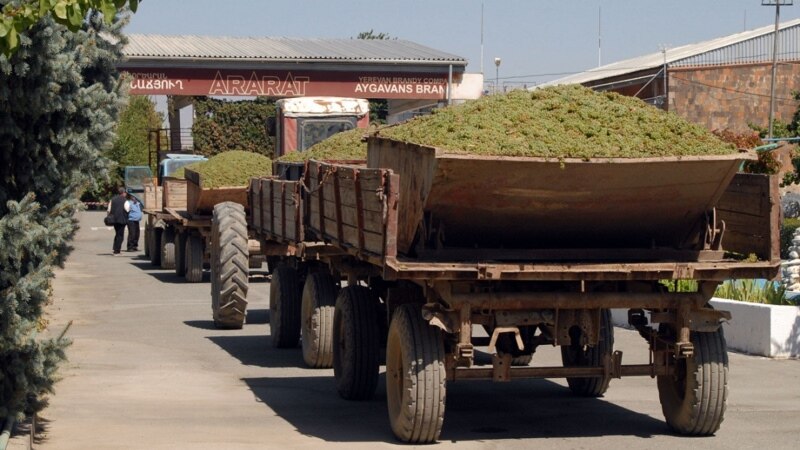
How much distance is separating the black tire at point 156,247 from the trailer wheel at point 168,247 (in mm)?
1022

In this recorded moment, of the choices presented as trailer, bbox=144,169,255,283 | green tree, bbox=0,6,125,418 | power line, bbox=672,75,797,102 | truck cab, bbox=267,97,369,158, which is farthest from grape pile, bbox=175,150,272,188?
power line, bbox=672,75,797,102

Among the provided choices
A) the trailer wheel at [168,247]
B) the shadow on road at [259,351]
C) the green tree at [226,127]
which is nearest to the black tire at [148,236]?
the trailer wheel at [168,247]

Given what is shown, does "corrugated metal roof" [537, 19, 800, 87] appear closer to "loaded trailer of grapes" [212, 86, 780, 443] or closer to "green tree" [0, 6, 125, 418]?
"loaded trailer of grapes" [212, 86, 780, 443]

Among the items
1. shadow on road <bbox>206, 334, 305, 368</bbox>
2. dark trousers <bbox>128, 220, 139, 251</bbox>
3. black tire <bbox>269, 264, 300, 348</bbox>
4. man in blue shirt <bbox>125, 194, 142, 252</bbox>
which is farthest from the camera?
dark trousers <bbox>128, 220, 139, 251</bbox>

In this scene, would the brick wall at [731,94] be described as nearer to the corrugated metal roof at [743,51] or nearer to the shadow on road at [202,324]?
the corrugated metal roof at [743,51]

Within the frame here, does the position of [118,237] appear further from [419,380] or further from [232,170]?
[419,380]

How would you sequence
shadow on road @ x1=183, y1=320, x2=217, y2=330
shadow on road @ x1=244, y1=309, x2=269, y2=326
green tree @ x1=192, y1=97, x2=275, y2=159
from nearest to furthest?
1. shadow on road @ x1=183, y1=320, x2=217, y2=330
2. shadow on road @ x1=244, y1=309, x2=269, y2=326
3. green tree @ x1=192, y1=97, x2=275, y2=159

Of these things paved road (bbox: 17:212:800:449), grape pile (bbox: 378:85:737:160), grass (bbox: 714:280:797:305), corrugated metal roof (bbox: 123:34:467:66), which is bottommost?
paved road (bbox: 17:212:800:449)

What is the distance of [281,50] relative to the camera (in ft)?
140

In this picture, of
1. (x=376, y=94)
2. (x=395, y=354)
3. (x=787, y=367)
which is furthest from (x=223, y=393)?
(x=376, y=94)

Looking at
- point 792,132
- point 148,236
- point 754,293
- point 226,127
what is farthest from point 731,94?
point 754,293

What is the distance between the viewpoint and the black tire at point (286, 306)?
Answer: 15.2 metres

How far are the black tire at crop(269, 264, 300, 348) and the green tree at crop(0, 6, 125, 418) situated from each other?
5960 mm

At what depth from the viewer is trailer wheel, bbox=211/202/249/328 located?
1655 centimetres
